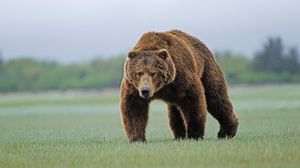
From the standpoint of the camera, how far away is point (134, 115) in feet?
30.6

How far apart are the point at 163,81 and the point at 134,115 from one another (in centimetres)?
64

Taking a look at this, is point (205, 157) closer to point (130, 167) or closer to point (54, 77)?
point (130, 167)

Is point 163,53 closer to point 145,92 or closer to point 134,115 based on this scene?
point 145,92

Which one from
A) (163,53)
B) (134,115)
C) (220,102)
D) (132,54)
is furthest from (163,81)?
(220,102)

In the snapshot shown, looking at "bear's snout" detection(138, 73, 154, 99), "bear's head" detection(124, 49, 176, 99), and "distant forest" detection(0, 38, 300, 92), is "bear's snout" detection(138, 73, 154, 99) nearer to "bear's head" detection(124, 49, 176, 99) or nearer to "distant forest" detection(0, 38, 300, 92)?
"bear's head" detection(124, 49, 176, 99)

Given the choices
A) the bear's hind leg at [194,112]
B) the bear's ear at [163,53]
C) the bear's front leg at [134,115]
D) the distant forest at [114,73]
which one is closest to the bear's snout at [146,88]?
the bear's ear at [163,53]

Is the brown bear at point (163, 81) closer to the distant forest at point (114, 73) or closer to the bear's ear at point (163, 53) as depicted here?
the bear's ear at point (163, 53)

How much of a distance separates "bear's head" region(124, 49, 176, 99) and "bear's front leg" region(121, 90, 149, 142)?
12.3 inches

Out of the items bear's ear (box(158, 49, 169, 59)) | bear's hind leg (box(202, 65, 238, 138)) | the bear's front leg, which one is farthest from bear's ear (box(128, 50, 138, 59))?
bear's hind leg (box(202, 65, 238, 138))

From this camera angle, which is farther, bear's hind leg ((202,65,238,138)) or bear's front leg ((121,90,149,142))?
bear's hind leg ((202,65,238,138))

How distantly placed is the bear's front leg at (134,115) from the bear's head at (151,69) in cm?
31

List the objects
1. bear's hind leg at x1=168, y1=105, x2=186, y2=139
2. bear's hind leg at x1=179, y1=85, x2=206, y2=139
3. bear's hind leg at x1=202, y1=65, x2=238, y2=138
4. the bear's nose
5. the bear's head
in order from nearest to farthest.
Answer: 1. the bear's nose
2. the bear's head
3. bear's hind leg at x1=179, y1=85, x2=206, y2=139
4. bear's hind leg at x1=202, y1=65, x2=238, y2=138
5. bear's hind leg at x1=168, y1=105, x2=186, y2=139

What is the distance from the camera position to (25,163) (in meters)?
7.09

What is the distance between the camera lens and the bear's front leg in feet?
30.5
